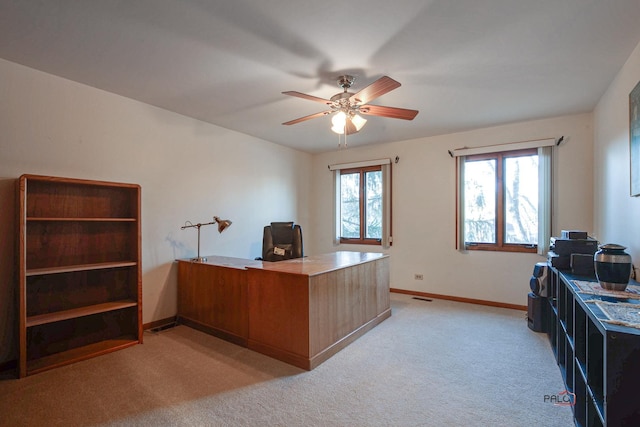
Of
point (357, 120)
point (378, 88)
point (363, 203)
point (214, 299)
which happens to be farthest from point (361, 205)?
point (378, 88)

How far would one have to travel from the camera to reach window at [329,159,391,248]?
16.4 feet

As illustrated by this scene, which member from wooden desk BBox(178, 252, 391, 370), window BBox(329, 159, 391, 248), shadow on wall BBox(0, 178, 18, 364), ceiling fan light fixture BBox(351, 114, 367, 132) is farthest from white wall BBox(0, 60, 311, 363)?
ceiling fan light fixture BBox(351, 114, 367, 132)

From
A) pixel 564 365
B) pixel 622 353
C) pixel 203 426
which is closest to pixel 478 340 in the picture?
pixel 564 365

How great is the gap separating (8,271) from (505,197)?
5395 millimetres

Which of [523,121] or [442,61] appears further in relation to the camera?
[523,121]

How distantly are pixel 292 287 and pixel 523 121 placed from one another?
370 cm

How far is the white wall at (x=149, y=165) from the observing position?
8.13ft

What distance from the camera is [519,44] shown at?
217 centimetres

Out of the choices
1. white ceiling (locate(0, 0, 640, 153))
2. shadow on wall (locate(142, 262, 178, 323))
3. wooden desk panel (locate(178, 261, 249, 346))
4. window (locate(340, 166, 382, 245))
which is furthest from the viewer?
window (locate(340, 166, 382, 245))

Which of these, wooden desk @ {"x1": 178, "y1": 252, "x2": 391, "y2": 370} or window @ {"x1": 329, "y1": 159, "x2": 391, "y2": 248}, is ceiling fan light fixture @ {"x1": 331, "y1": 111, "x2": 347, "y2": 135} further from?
window @ {"x1": 329, "y1": 159, "x2": 391, "y2": 248}

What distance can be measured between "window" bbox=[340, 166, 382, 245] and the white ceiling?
2.05 m

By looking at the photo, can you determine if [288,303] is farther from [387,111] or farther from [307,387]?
[387,111]

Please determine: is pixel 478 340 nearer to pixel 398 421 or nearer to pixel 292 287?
pixel 398 421
